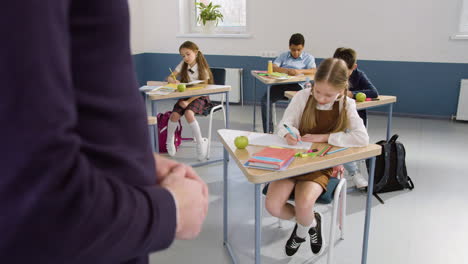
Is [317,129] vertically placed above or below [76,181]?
below

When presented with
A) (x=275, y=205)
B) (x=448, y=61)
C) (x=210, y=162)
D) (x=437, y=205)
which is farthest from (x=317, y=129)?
(x=448, y=61)

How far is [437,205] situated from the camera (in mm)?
2906

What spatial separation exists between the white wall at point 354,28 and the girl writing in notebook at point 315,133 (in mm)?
3437

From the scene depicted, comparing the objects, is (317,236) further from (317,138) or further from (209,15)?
(209,15)

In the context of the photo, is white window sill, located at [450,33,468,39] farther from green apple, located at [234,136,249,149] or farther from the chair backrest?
green apple, located at [234,136,249,149]

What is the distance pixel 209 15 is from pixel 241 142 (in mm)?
4556

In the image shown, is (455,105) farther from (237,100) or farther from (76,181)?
(76,181)

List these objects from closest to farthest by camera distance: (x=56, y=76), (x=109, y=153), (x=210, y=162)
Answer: (x=56, y=76) < (x=109, y=153) < (x=210, y=162)

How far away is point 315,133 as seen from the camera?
231 cm

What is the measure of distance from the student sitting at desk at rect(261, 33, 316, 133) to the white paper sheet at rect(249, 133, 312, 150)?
7.40 feet

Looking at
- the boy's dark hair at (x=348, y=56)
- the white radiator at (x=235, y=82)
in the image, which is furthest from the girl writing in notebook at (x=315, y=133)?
the white radiator at (x=235, y=82)

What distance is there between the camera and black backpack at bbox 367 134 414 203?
9.75ft

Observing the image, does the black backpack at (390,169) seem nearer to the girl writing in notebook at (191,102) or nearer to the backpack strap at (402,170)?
the backpack strap at (402,170)

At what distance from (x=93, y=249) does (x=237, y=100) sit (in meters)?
5.78
